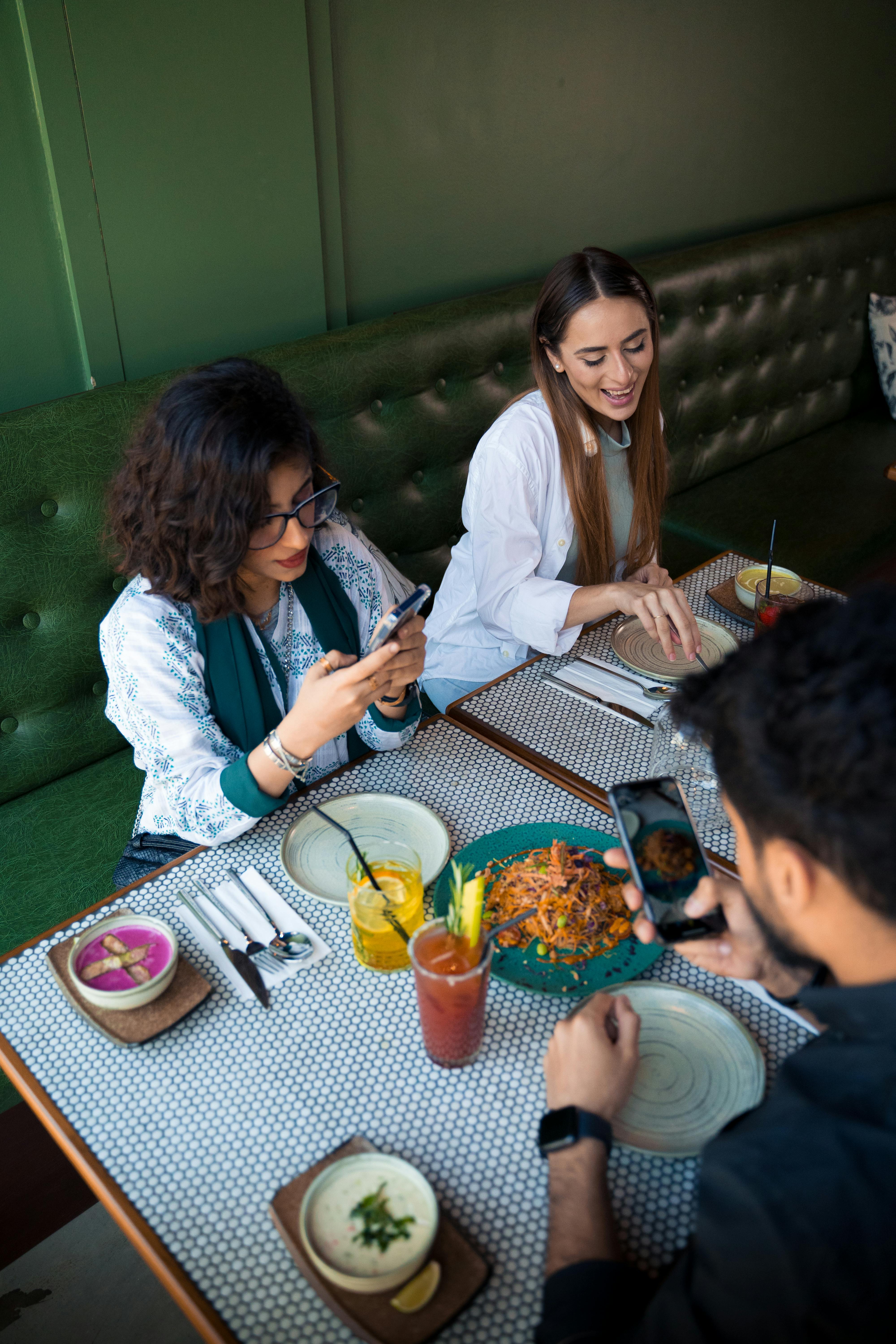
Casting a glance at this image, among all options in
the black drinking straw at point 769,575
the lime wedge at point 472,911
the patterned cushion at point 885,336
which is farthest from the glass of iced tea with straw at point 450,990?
the patterned cushion at point 885,336

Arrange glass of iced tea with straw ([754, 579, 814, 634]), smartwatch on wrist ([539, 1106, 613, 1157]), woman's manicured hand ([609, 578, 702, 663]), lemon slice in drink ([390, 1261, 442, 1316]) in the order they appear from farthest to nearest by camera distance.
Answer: glass of iced tea with straw ([754, 579, 814, 634])
woman's manicured hand ([609, 578, 702, 663])
smartwatch on wrist ([539, 1106, 613, 1157])
lemon slice in drink ([390, 1261, 442, 1316])

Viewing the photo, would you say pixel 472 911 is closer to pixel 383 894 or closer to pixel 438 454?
pixel 383 894

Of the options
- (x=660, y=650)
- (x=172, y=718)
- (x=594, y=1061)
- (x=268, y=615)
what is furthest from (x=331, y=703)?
(x=660, y=650)

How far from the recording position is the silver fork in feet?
4.17

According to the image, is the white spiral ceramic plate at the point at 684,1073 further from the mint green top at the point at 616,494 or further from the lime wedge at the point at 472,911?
the mint green top at the point at 616,494

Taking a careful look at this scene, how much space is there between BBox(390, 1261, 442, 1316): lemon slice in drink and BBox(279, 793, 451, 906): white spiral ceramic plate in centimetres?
52

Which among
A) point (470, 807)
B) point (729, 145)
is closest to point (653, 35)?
point (729, 145)

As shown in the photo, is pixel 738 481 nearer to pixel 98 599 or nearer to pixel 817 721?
pixel 98 599

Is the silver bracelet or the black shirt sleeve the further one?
the silver bracelet

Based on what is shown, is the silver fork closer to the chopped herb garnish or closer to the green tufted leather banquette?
the chopped herb garnish

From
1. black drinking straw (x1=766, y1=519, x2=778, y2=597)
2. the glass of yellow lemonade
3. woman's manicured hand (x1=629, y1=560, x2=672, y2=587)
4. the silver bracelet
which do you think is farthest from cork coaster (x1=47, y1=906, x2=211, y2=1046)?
woman's manicured hand (x1=629, y1=560, x2=672, y2=587)

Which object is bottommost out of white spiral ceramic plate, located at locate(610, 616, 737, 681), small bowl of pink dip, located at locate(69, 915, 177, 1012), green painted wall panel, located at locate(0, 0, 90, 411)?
white spiral ceramic plate, located at locate(610, 616, 737, 681)

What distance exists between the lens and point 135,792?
2.22 metres

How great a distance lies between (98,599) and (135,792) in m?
0.46
